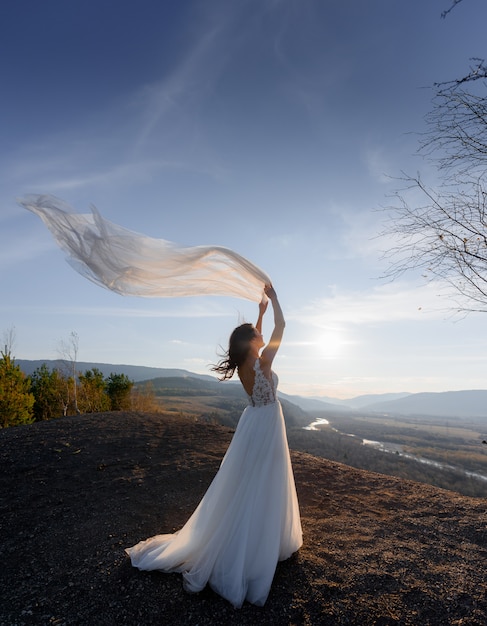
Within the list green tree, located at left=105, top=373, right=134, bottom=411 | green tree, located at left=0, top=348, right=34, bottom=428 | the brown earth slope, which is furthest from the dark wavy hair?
green tree, located at left=105, top=373, right=134, bottom=411

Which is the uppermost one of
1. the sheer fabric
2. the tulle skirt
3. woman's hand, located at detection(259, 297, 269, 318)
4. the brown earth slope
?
the sheer fabric

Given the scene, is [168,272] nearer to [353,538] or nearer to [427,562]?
[353,538]

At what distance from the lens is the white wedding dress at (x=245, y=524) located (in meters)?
3.77

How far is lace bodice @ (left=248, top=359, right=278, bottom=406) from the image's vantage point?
14.3ft

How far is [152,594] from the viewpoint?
12.3 ft

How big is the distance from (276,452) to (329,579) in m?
1.39

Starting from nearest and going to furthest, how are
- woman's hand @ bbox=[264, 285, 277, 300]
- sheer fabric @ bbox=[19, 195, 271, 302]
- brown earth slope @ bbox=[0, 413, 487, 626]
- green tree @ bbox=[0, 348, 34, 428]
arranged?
1. brown earth slope @ bbox=[0, 413, 487, 626]
2. woman's hand @ bbox=[264, 285, 277, 300]
3. sheer fabric @ bbox=[19, 195, 271, 302]
4. green tree @ bbox=[0, 348, 34, 428]

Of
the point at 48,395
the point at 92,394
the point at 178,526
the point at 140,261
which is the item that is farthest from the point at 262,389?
the point at 92,394

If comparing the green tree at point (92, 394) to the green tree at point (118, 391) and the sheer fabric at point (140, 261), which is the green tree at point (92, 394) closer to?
the green tree at point (118, 391)

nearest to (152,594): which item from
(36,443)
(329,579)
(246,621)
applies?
(246,621)

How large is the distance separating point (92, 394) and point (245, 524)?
71.5 feet

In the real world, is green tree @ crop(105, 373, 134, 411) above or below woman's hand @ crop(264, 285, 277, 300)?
below

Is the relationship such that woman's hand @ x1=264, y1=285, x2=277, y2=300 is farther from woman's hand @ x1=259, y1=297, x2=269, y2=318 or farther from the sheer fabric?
woman's hand @ x1=259, y1=297, x2=269, y2=318

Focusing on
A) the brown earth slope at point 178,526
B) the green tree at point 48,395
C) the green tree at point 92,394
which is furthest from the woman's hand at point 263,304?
the green tree at point 92,394
